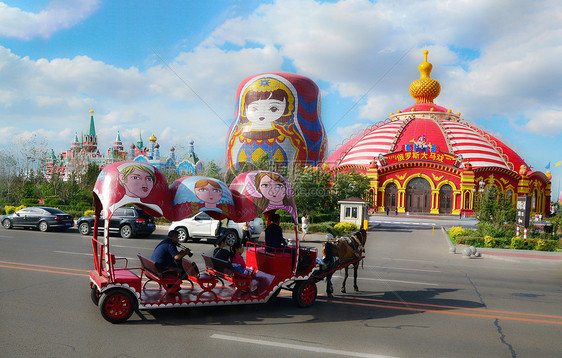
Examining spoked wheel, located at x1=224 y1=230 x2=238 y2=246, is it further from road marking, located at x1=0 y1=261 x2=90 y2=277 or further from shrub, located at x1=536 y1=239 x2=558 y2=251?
shrub, located at x1=536 y1=239 x2=558 y2=251

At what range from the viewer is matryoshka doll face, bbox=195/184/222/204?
7.62 m

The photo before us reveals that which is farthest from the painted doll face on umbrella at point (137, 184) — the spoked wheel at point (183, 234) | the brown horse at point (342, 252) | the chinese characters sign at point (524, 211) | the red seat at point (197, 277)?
the chinese characters sign at point (524, 211)

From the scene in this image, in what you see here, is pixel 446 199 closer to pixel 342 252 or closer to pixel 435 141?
pixel 435 141

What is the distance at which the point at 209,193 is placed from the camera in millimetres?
7715

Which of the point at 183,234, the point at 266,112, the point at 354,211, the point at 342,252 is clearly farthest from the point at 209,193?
the point at 266,112

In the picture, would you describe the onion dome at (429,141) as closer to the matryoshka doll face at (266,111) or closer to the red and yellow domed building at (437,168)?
the red and yellow domed building at (437,168)

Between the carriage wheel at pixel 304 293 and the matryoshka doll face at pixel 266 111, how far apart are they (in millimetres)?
57177

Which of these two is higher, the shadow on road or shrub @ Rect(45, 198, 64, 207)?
shrub @ Rect(45, 198, 64, 207)

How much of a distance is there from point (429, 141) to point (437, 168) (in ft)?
Result: 24.1

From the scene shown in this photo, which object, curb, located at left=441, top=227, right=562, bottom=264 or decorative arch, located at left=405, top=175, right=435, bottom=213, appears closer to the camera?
curb, located at left=441, top=227, right=562, bottom=264

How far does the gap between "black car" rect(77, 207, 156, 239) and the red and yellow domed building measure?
37.1m

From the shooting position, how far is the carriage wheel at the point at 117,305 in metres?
7.28

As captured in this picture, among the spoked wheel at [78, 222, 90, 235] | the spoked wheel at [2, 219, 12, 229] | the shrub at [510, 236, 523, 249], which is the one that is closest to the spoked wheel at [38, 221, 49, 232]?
the spoked wheel at [2, 219, 12, 229]

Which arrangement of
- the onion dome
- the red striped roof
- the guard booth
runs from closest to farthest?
the guard booth → the onion dome → the red striped roof
